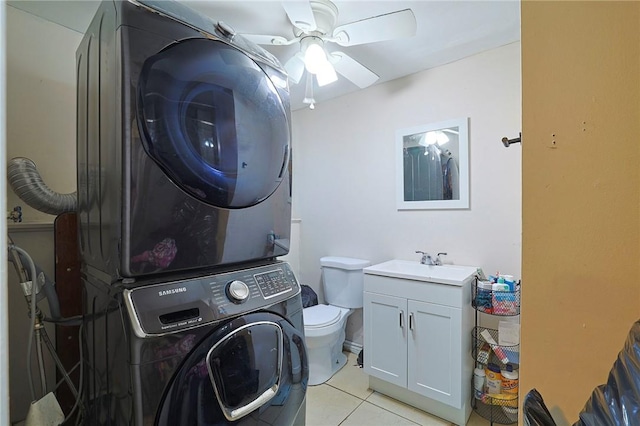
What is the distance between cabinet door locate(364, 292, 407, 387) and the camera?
180 cm

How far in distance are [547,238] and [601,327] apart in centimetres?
21

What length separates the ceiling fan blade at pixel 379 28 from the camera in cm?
124

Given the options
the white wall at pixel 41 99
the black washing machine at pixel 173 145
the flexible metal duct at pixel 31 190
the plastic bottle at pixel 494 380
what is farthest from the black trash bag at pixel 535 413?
the white wall at pixel 41 99

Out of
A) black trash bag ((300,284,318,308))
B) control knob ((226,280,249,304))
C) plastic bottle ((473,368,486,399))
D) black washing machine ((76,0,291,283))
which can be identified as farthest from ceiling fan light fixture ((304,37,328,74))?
plastic bottle ((473,368,486,399))

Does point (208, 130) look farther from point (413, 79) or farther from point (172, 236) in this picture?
point (413, 79)

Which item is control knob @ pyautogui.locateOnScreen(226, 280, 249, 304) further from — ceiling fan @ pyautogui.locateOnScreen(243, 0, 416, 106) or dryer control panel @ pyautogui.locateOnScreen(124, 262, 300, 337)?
ceiling fan @ pyautogui.locateOnScreen(243, 0, 416, 106)

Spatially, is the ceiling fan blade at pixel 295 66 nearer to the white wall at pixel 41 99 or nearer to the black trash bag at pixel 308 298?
the white wall at pixel 41 99

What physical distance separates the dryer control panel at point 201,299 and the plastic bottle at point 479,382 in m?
1.45

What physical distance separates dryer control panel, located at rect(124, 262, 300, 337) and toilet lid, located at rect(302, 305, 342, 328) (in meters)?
1.17

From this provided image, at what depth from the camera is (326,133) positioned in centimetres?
275

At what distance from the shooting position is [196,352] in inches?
28.3

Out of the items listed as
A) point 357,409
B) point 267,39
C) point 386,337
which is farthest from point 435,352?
point 267,39

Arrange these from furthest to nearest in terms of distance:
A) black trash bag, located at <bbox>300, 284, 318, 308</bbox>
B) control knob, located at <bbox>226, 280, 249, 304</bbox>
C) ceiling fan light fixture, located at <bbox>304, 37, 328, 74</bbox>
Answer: black trash bag, located at <bbox>300, 284, 318, 308</bbox>, ceiling fan light fixture, located at <bbox>304, 37, 328, 74</bbox>, control knob, located at <bbox>226, 280, 249, 304</bbox>

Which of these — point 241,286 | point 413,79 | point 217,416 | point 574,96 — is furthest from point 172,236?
point 413,79
